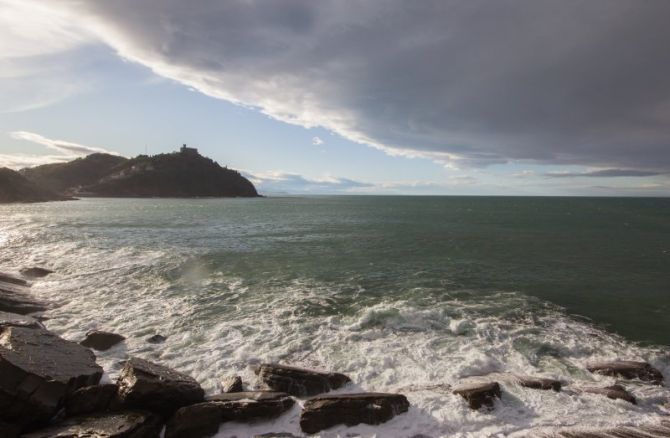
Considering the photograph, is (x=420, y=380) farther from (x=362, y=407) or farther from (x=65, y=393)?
(x=65, y=393)

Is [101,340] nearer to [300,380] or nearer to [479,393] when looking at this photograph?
[300,380]

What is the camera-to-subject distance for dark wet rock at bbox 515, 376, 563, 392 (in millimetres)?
10938

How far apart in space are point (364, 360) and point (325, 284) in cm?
1054

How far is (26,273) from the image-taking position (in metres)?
24.0

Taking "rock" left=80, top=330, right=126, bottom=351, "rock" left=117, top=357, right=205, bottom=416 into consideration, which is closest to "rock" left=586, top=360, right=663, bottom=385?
"rock" left=117, top=357, right=205, bottom=416

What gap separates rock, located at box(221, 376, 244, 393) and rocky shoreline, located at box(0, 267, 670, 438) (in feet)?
0.10

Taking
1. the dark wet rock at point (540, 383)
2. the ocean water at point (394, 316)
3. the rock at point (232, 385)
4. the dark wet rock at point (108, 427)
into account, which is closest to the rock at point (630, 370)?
the ocean water at point (394, 316)

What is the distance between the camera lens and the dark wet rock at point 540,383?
431 inches

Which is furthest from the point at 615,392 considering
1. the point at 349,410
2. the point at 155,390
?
the point at 155,390

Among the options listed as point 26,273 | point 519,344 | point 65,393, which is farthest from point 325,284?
point 26,273

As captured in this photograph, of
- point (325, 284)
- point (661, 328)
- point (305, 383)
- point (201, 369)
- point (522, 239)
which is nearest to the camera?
point (305, 383)

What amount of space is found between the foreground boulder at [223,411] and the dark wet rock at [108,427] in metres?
0.47

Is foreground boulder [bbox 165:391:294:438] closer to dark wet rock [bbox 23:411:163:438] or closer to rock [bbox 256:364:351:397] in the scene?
dark wet rock [bbox 23:411:163:438]

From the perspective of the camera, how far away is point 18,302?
1775 centimetres
